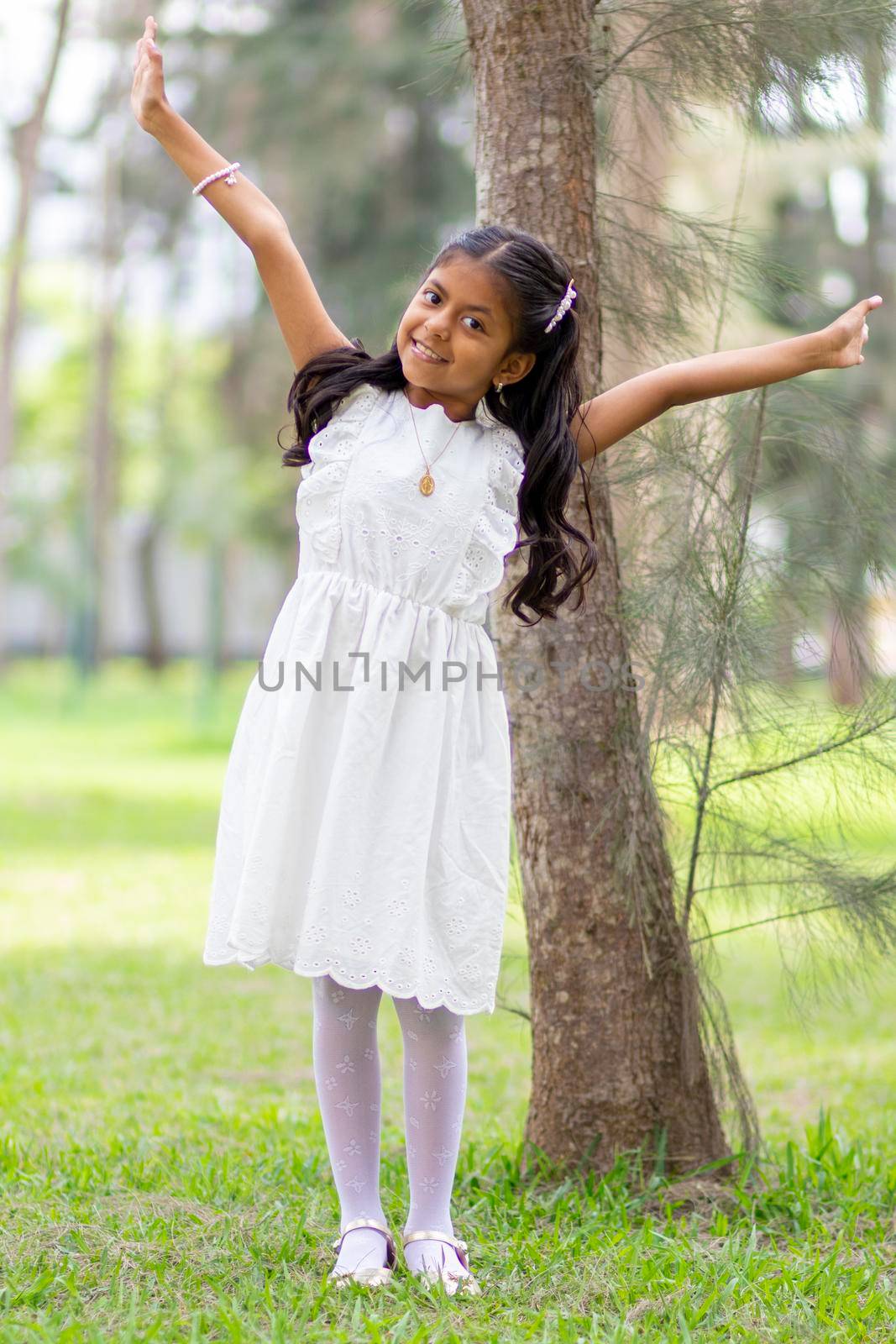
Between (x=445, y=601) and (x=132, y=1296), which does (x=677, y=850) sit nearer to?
(x=445, y=601)

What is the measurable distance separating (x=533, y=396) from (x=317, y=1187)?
58.0 inches

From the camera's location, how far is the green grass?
193 cm

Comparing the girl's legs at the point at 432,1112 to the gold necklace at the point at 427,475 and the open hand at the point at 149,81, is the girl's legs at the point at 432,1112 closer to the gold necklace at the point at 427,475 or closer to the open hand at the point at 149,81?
the gold necklace at the point at 427,475

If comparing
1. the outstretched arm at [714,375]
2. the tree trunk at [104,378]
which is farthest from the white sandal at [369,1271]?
the tree trunk at [104,378]

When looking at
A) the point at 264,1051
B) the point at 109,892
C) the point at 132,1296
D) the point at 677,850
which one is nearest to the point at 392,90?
the point at 109,892

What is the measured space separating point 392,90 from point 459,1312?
Result: 1025cm

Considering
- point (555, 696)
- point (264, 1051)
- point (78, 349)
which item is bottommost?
point (264, 1051)

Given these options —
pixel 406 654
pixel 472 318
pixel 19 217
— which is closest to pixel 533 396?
pixel 472 318

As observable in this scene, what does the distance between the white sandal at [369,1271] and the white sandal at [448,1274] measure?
3cm

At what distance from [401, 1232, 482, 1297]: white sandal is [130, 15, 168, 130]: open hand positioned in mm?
1749

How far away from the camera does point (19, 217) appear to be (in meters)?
10.6

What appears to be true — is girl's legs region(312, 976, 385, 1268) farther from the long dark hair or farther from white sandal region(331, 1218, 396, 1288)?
the long dark hair

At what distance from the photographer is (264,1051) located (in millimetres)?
3910

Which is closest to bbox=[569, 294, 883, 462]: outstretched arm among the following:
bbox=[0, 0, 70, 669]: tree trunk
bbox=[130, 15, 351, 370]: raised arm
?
bbox=[130, 15, 351, 370]: raised arm
